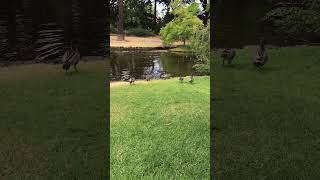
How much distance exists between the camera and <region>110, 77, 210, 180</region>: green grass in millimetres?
3984

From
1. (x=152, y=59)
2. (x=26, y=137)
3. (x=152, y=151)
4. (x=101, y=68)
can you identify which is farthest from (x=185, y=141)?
(x=152, y=59)

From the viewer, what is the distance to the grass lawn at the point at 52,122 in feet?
13.0

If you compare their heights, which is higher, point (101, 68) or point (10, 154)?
point (101, 68)

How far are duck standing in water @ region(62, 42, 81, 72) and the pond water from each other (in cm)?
437

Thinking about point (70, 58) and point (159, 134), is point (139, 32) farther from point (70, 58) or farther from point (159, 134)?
point (159, 134)

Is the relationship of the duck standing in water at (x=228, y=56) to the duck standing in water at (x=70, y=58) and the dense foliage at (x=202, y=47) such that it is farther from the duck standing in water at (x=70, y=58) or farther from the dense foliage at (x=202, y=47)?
the duck standing in water at (x=70, y=58)

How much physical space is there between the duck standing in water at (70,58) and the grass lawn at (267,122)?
238 centimetres

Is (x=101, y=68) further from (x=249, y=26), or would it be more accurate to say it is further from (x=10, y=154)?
(x=249, y=26)

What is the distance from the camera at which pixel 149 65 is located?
14984mm

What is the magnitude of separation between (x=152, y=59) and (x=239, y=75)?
7986 millimetres

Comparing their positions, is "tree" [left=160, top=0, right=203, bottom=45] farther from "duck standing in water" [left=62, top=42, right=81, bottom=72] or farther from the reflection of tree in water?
"duck standing in water" [left=62, top=42, right=81, bottom=72]

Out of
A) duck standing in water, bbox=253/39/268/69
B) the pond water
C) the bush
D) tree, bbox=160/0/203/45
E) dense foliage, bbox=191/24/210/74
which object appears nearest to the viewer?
duck standing in water, bbox=253/39/268/69

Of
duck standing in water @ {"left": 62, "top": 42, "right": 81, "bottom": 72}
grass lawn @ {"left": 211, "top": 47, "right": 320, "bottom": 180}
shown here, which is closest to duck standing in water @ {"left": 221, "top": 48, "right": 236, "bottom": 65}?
grass lawn @ {"left": 211, "top": 47, "right": 320, "bottom": 180}

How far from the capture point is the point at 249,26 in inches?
520
